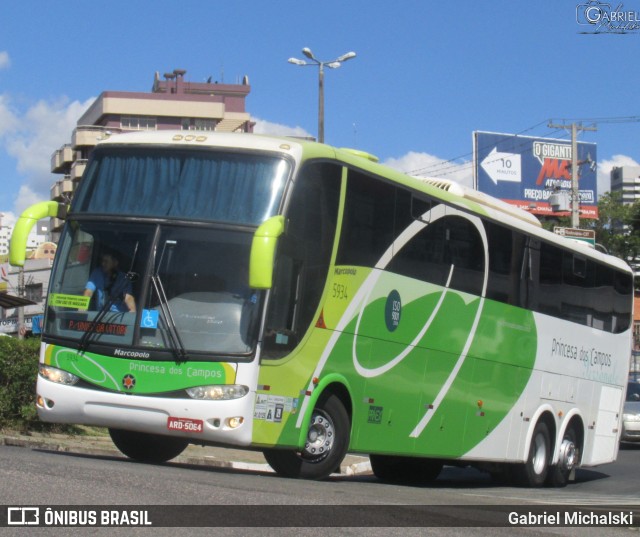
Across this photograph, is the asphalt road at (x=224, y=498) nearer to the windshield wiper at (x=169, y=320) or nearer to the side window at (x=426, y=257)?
the windshield wiper at (x=169, y=320)

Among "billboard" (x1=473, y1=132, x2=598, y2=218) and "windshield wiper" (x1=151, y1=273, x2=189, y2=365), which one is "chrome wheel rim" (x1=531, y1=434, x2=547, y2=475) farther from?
A: "billboard" (x1=473, y1=132, x2=598, y2=218)

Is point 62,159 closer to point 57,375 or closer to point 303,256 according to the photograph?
point 57,375

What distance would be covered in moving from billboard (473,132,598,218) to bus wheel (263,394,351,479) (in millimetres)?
54090

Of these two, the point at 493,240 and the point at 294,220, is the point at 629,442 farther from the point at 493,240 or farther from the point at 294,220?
the point at 294,220

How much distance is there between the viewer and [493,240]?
16469 millimetres

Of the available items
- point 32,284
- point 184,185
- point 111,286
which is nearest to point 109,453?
point 111,286

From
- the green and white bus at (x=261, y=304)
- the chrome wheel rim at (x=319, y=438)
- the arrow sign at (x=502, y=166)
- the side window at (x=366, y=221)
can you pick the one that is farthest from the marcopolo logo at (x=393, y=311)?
the arrow sign at (x=502, y=166)

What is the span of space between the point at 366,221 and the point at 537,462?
7044 millimetres

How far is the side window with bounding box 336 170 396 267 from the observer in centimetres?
1278

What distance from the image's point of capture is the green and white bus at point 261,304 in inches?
446

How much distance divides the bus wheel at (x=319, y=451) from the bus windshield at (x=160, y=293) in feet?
5.40

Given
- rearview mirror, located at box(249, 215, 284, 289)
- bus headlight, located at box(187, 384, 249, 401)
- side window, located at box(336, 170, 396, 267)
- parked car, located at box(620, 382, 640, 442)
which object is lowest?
parked car, located at box(620, 382, 640, 442)

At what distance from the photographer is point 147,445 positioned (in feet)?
45.3

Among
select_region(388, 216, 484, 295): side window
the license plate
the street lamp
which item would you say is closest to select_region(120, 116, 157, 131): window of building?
the street lamp
